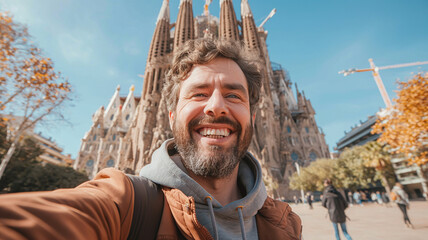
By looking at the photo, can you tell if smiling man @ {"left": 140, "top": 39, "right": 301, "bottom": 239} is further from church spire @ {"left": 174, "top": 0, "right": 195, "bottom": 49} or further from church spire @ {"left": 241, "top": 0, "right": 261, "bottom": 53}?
church spire @ {"left": 241, "top": 0, "right": 261, "bottom": 53}

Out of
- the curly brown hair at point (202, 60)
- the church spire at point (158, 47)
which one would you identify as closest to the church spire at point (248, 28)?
the church spire at point (158, 47)

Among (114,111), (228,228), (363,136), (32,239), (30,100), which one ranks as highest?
(114,111)

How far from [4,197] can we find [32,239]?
13 cm

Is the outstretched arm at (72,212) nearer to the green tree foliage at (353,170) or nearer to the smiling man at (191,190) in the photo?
the smiling man at (191,190)

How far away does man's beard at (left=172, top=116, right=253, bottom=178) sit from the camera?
125 cm

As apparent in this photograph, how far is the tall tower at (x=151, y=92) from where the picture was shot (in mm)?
23675

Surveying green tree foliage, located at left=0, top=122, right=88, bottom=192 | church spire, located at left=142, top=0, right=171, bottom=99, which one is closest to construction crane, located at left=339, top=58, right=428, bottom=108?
church spire, located at left=142, top=0, right=171, bottom=99

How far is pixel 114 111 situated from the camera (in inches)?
2122

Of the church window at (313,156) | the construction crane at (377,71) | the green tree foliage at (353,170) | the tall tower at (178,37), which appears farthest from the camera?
the church window at (313,156)

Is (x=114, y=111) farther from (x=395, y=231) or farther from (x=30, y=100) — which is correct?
(x=395, y=231)

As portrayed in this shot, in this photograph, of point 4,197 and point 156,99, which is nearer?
point 4,197

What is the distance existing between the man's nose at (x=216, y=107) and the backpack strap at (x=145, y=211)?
64cm

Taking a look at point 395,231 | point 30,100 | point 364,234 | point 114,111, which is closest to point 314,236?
point 364,234

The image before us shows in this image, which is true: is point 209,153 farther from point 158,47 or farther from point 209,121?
point 158,47
